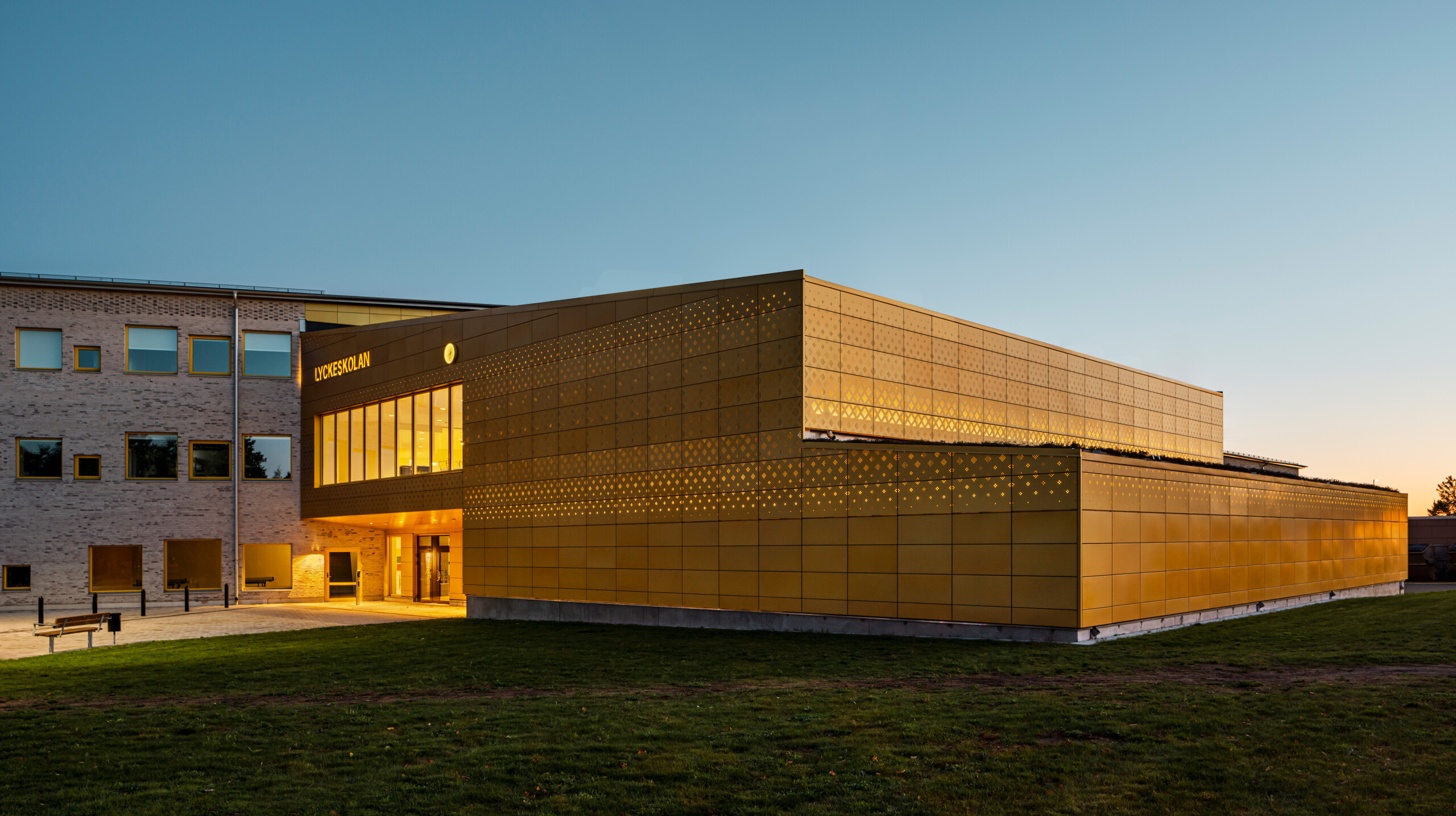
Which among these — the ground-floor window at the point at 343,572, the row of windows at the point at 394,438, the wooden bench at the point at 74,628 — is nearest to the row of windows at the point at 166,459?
the row of windows at the point at 394,438

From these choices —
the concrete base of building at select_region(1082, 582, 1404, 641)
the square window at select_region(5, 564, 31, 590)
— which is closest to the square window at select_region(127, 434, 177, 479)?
the square window at select_region(5, 564, 31, 590)

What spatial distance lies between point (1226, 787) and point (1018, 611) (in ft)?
35.1

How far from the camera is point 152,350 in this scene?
3769cm

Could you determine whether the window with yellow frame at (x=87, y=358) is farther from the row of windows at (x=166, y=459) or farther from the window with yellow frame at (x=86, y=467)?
the window with yellow frame at (x=86, y=467)

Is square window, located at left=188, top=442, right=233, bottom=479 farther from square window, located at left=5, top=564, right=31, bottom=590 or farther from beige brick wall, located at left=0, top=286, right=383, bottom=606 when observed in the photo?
square window, located at left=5, top=564, right=31, bottom=590

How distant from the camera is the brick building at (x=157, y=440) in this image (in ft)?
119

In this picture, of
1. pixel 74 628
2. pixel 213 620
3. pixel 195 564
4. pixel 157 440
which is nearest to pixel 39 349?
pixel 157 440

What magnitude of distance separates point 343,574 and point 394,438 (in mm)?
8722

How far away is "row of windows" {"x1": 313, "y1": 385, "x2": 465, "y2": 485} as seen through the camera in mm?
32344

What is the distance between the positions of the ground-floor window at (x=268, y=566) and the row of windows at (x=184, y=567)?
0.02 m

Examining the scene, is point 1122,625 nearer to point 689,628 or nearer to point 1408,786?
Answer: point 689,628

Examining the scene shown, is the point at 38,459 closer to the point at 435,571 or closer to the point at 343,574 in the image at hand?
the point at 343,574

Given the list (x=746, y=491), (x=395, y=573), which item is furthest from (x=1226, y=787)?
(x=395, y=573)

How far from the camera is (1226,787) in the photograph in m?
7.98
